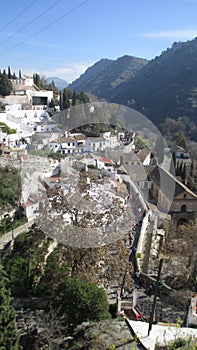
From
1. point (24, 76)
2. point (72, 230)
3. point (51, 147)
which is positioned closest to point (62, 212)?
point (72, 230)

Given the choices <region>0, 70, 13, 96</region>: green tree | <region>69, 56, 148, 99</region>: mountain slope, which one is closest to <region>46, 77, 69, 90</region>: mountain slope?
<region>69, 56, 148, 99</region>: mountain slope

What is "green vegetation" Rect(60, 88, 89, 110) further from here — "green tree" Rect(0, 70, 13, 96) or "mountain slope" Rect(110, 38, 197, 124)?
"mountain slope" Rect(110, 38, 197, 124)

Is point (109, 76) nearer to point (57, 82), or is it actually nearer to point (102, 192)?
point (57, 82)

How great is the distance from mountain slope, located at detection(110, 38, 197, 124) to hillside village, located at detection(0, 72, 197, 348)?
20.5m

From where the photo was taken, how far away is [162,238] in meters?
10.2

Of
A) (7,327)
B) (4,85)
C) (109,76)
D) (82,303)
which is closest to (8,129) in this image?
(4,85)

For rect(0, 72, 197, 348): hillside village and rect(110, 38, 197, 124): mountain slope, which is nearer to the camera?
rect(0, 72, 197, 348): hillside village

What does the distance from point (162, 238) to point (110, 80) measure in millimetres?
58458

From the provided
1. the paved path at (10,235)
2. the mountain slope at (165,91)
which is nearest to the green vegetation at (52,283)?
the paved path at (10,235)

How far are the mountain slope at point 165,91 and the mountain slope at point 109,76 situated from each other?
3.24 metres

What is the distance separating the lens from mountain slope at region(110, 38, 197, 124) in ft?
127

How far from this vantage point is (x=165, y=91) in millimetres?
45000

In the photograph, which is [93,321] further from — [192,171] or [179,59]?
[179,59]

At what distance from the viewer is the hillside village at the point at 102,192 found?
5148mm
